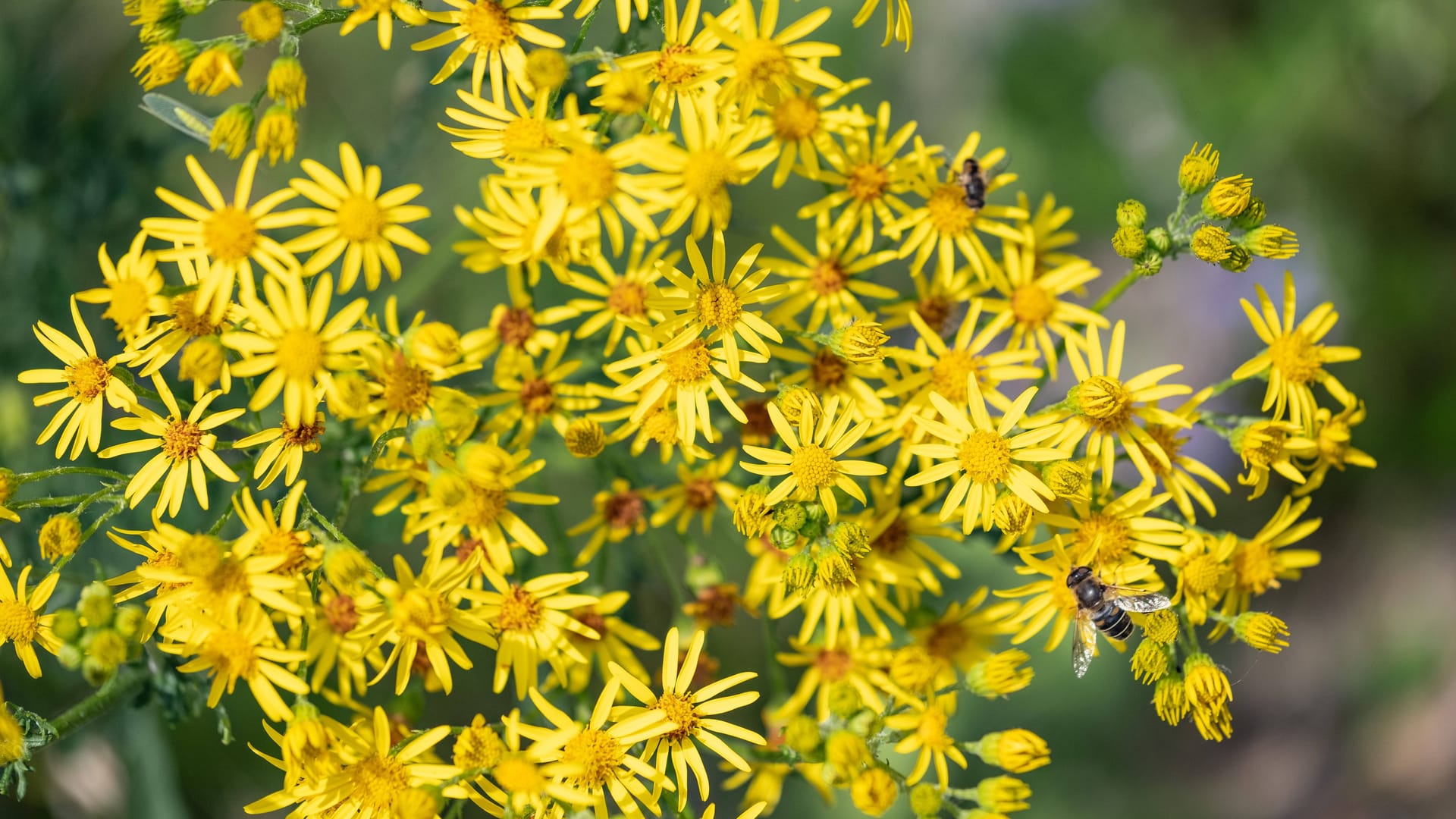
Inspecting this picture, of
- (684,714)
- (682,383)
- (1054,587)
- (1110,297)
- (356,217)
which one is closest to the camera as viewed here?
(356,217)

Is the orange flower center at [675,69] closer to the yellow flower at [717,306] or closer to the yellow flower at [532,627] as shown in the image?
the yellow flower at [717,306]

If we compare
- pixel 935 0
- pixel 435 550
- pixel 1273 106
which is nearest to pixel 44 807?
pixel 435 550

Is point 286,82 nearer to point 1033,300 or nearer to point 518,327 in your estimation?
point 518,327

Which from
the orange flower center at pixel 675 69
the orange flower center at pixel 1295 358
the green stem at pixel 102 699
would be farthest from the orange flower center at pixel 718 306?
the green stem at pixel 102 699

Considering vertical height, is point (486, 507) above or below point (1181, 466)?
above

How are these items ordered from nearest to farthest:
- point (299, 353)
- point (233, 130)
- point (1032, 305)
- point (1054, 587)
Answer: point (299, 353), point (233, 130), point (1054, 587), point (1032, 305)

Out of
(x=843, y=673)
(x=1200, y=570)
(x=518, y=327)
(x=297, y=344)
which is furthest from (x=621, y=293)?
(x=1200, y=570)
